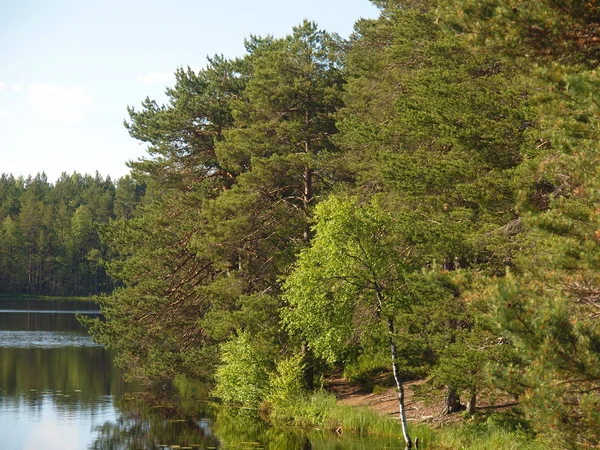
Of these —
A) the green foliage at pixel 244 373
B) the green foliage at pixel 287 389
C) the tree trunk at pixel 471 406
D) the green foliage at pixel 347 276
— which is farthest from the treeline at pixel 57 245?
the tree trunk at pixel 471 406

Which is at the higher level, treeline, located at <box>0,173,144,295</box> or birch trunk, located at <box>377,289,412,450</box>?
treeline, located at <box>0,173,144,295</box>

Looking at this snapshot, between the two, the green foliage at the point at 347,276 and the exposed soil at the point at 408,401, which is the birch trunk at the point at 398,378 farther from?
the exposed soil at the point at 408,401

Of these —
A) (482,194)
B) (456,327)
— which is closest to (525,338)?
(482,194)

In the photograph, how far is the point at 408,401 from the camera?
24500mm

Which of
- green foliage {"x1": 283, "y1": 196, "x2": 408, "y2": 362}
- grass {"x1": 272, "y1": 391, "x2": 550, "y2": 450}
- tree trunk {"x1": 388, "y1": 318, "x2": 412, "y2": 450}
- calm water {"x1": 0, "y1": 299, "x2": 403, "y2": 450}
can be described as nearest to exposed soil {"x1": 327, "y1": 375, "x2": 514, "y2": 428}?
tree trunk {"x1": 388, "y1": 318, "x2": 412, "y2": 450}

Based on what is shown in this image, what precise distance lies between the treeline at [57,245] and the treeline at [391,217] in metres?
80.8

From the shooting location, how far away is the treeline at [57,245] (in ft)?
373

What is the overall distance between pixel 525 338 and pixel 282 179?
19863 millimetres

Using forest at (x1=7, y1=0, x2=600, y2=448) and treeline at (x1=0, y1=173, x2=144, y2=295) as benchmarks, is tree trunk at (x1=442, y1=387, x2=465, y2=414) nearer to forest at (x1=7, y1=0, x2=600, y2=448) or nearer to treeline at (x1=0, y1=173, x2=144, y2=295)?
forest at (x1=7, y1=0, x2=600, y2=448)

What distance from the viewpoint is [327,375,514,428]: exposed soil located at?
2125 cm

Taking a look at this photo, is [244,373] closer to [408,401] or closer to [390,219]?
[408,401]

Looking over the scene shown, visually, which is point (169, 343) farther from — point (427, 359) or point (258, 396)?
point (427, 359)

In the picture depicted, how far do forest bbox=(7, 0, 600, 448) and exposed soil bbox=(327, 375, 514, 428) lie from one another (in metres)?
0.56

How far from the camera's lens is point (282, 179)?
1142 inches
